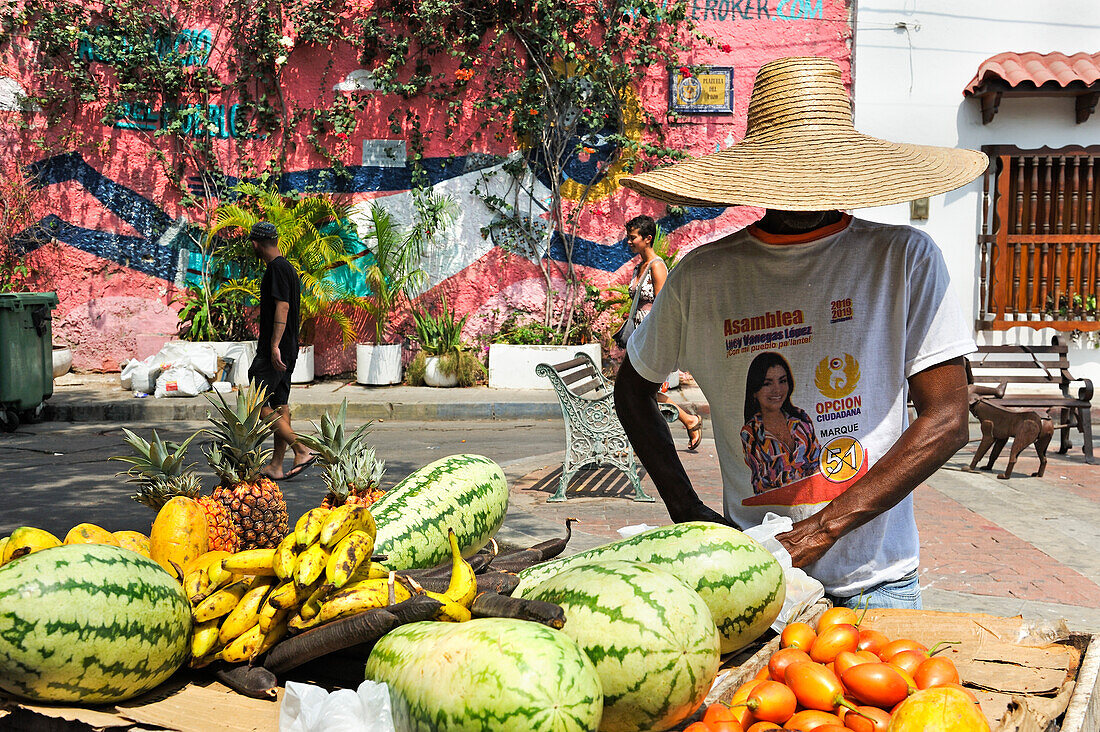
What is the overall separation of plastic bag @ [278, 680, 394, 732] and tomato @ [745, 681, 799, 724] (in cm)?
64

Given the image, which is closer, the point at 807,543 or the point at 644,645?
the point at 644,645

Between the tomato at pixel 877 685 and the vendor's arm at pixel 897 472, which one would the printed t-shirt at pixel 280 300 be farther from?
the tomato at pixel 877 685

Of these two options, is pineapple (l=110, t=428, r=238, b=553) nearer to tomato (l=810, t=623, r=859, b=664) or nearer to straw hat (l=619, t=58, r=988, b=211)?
straw hat (l=619, t=58, r=988, b=211)

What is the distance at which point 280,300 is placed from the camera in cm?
789

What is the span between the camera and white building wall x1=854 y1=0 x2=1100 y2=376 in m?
13.0

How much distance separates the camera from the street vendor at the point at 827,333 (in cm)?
234

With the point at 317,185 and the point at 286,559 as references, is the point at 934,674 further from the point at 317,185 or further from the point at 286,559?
the point at 317,185

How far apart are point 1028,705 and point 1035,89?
1301 cm

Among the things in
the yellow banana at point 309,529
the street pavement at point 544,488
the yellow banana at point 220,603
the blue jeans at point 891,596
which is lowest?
the street pavement at point 544,488

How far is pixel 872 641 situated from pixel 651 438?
1.14 metres

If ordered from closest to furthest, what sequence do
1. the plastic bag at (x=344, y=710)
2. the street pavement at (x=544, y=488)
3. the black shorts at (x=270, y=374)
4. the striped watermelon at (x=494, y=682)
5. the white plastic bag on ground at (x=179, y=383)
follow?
1. the striped watermelon at (x=494, y=682)
2. the plastic bag at (x=344, y=710)
3. the street pavement at (x=544, y=488)
4. the black shorts at (x=270, y=374)
5. the white plastic bag on ground at (x=179, y=383)

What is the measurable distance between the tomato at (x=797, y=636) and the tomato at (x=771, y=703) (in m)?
0.25

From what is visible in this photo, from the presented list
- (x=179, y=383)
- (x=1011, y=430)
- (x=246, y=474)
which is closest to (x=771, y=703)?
(x=246, y=474)

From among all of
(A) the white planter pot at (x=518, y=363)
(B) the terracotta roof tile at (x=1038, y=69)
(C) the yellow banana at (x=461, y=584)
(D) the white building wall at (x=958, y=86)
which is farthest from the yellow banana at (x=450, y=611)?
(B) the terracotta roof tile at (x=1038, y=69)
